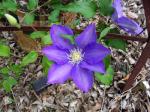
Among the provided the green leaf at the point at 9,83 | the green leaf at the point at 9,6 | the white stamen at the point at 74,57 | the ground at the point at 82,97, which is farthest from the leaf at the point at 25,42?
the white stamen at the point at 74,57

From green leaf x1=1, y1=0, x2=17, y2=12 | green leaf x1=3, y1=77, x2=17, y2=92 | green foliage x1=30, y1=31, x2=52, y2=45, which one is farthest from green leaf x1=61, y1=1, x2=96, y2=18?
green leaf x1=3, y1=77, x2=17, y2=92

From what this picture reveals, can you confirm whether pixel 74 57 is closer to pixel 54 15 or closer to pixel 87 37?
pixel 87 37

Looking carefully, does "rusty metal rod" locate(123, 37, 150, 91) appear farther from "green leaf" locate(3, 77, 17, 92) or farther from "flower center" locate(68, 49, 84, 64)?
"green leaf" locate(3, 77, 17, 92)

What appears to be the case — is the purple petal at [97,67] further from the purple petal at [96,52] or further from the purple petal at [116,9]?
the purple petal at [116,9]

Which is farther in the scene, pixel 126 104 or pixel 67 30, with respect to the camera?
pixel 126 104

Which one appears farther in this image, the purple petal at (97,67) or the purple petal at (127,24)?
the purple petal at (127,24)

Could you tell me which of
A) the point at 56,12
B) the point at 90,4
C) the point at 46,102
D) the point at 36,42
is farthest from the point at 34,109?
the point at 90,4

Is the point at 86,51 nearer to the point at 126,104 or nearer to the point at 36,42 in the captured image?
the point at 36,42
